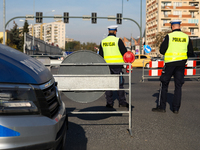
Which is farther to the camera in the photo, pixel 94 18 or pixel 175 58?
pixel 94 18

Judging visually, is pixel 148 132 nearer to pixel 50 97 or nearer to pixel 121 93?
pixel 121 93

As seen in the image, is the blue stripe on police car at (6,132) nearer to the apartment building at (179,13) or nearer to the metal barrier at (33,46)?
the metal barrier at (33,46)

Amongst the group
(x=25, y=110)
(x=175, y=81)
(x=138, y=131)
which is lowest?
(x=138, y=131)

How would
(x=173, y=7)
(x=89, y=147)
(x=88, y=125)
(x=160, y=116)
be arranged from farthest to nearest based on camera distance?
(x=173, y=7) < (x=160, y=116) < (x=88, y=125) < (x=89, y=147)

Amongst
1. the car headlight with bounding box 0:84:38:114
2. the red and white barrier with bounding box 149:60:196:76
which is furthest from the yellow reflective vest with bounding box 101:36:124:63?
the red and white barrier with bounding box 149:60:196:76

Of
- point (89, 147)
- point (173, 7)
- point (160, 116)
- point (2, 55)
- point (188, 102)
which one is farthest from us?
point (173, 7)

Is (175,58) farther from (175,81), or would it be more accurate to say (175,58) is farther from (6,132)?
(6,132)

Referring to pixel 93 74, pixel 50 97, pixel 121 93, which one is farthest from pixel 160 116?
pixel 50 97

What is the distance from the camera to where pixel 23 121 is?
207cm

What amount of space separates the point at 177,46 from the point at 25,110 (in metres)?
4.78

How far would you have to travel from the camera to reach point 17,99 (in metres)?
2.12

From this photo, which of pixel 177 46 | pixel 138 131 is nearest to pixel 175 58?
pixel 177 46

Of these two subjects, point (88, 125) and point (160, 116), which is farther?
point (160, 116)

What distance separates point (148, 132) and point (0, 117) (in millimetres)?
3144
